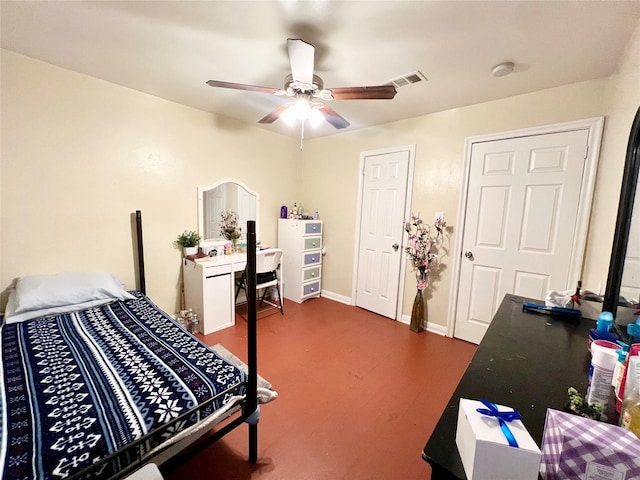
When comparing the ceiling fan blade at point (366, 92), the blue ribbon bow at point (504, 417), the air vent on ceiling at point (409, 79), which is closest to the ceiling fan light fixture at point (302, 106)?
the ceiling fan blade at point (366, 92)

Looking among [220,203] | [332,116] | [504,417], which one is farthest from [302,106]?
[504,417]

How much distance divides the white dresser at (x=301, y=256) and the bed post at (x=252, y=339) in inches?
89.2

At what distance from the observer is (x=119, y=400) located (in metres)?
1.11

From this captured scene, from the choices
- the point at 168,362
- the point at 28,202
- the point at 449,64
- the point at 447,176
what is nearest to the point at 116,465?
the point at 168,362

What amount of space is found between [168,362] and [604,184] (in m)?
3.05

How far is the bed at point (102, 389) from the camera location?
0.91 m

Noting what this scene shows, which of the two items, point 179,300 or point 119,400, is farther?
point 179,300

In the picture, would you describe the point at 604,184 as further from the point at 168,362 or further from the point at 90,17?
the point at 90,17

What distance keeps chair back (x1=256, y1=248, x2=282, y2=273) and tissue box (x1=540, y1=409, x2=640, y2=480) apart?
2683mm

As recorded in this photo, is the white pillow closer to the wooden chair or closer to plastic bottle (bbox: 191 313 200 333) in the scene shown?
plastic bottle (bbox: 191 313 200 333)

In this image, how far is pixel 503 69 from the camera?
6.01 ft

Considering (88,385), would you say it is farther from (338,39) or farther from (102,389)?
(338,39)

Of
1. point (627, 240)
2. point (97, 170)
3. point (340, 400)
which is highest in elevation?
point (97, 170)

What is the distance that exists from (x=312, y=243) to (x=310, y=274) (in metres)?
0.45
